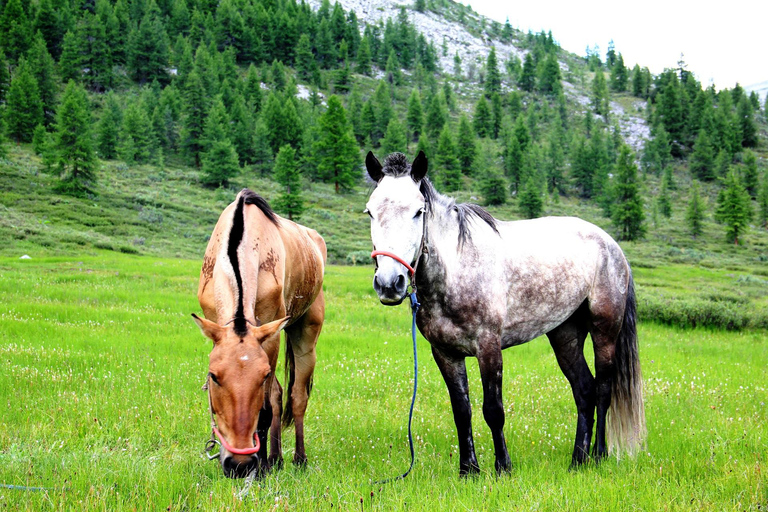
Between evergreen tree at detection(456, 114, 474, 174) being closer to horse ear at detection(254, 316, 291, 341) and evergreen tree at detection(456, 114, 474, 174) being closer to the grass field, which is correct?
the grass field

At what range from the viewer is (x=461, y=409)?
14.4 feet

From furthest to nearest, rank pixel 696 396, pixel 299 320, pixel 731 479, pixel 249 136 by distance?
pixel 249 136 → pixel 696 396 → pixel 299 320 → pixel 731 479

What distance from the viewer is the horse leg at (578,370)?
5.26 m

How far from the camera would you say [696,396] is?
7.35m

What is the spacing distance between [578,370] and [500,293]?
192 centimetres

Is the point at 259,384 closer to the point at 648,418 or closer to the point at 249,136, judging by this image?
the point at 648,418

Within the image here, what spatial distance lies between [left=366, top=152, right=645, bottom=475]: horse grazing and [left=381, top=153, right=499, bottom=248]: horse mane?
11 millimetres

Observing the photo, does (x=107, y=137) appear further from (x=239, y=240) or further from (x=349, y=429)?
(x=239, y=240)

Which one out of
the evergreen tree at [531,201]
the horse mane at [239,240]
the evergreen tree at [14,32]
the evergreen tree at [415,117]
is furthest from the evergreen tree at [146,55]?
the horse mane at [239,240]

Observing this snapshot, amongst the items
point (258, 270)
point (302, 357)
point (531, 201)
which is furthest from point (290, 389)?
point (531, 201)

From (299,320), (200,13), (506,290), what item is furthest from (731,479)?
(200,13)

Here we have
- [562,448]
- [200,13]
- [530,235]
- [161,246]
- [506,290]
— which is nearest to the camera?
[506,290]

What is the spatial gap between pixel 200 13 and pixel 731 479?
144 meters

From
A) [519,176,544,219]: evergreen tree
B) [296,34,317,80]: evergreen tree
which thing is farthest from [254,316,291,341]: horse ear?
[296,34,317,80]: evergreen tree
